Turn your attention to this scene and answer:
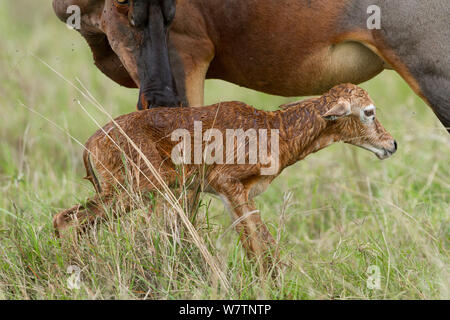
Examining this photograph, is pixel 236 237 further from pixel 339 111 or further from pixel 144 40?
pixel 144 40

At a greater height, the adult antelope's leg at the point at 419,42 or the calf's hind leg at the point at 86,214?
the adult antelope's leg at the point at 419,42

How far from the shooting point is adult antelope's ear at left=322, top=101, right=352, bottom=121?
3732mm

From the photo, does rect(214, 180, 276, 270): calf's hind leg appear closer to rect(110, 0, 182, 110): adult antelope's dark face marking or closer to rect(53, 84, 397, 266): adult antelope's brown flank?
rect(53, 84, 397, 266): adult antelope's brown flank

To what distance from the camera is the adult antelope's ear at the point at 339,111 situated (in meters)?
3.73

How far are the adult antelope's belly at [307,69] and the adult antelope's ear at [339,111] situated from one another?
0.63 m

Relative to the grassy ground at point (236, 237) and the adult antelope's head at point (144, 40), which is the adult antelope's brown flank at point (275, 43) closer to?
the adult antelope's head at point (144, 40)

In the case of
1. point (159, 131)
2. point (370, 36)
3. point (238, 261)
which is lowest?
point (238, 261)

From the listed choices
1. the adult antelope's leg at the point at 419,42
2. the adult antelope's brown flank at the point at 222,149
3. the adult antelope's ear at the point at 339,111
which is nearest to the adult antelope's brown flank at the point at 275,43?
the adult antelope's leg at the point at 419,42

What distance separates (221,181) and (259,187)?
9.1 inches
